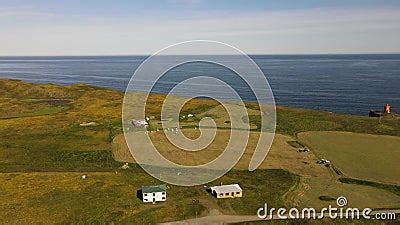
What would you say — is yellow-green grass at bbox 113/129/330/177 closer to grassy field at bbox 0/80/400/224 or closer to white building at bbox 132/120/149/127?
grassy field at bbox 0/80/400/224

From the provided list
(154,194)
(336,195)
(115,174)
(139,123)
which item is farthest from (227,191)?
(139,123)

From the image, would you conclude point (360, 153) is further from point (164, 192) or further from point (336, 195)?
point (164, 192)

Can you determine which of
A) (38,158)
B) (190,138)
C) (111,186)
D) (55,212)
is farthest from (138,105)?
(55,212)

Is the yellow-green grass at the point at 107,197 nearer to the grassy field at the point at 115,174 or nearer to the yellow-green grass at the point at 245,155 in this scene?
the grassy field at the point at 115,174

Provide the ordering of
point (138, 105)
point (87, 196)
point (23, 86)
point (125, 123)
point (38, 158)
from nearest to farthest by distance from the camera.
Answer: point (87, 196)
point (38, 158)
point (125, 123)
point (138, 105)
point (23, 86)

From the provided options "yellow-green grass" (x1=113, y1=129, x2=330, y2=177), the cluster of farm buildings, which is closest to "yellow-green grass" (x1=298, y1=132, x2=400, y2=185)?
"yellow-green grass" (x1=113, y1=129, x2=330, y2=177)

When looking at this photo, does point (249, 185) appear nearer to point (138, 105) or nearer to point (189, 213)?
point (189, 213)
